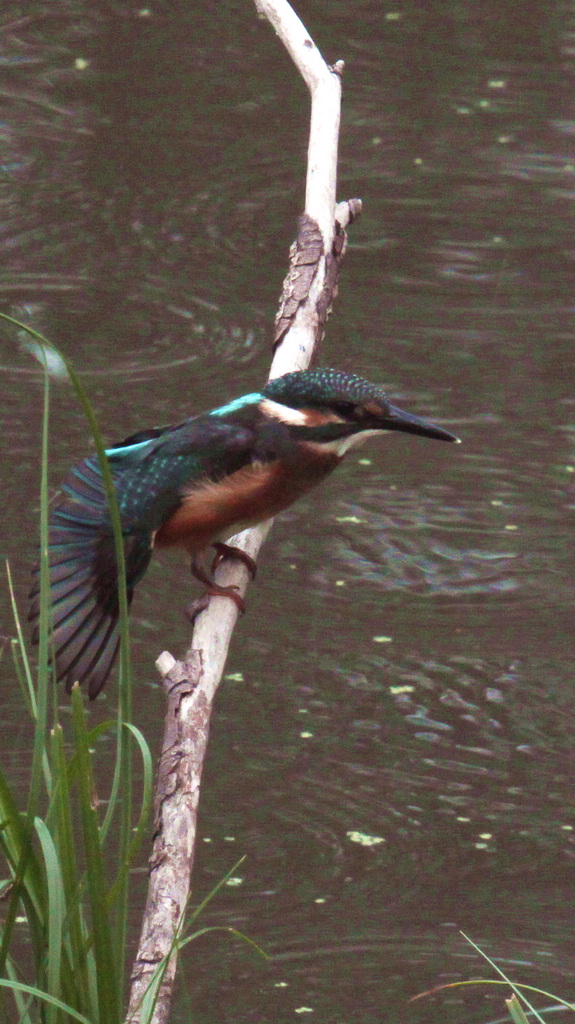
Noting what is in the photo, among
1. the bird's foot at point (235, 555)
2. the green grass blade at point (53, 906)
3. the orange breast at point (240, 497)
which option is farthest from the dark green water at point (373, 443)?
the green grass blade at point (53, 906)

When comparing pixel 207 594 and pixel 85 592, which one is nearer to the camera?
pixel 85 592

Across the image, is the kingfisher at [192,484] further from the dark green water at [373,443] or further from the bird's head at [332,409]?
the dark green water at [373,443]

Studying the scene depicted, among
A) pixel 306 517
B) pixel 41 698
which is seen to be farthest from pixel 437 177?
pixel 41 698

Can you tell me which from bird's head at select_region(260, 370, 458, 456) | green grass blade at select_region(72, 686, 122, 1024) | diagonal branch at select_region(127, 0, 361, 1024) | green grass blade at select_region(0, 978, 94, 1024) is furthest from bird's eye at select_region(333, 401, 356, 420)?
green grass blade at select_region(0, 978, 94, 1024)

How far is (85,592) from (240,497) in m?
0.27

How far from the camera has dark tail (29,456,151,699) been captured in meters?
2.06

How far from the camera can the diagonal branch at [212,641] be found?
1.65 metres

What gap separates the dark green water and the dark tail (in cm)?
76

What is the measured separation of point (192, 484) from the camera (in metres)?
2.15

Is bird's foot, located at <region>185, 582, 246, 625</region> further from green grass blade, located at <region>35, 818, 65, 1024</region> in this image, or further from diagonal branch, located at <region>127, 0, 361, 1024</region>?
green grass blade, located at <region>35, 818, 65, 1024</region>

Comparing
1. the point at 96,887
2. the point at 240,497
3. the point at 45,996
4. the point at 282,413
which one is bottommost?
the point at 45,996

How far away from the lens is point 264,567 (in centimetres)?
363

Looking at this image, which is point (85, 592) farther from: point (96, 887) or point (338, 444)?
point (96, 887)

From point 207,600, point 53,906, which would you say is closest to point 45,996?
point 53,906
